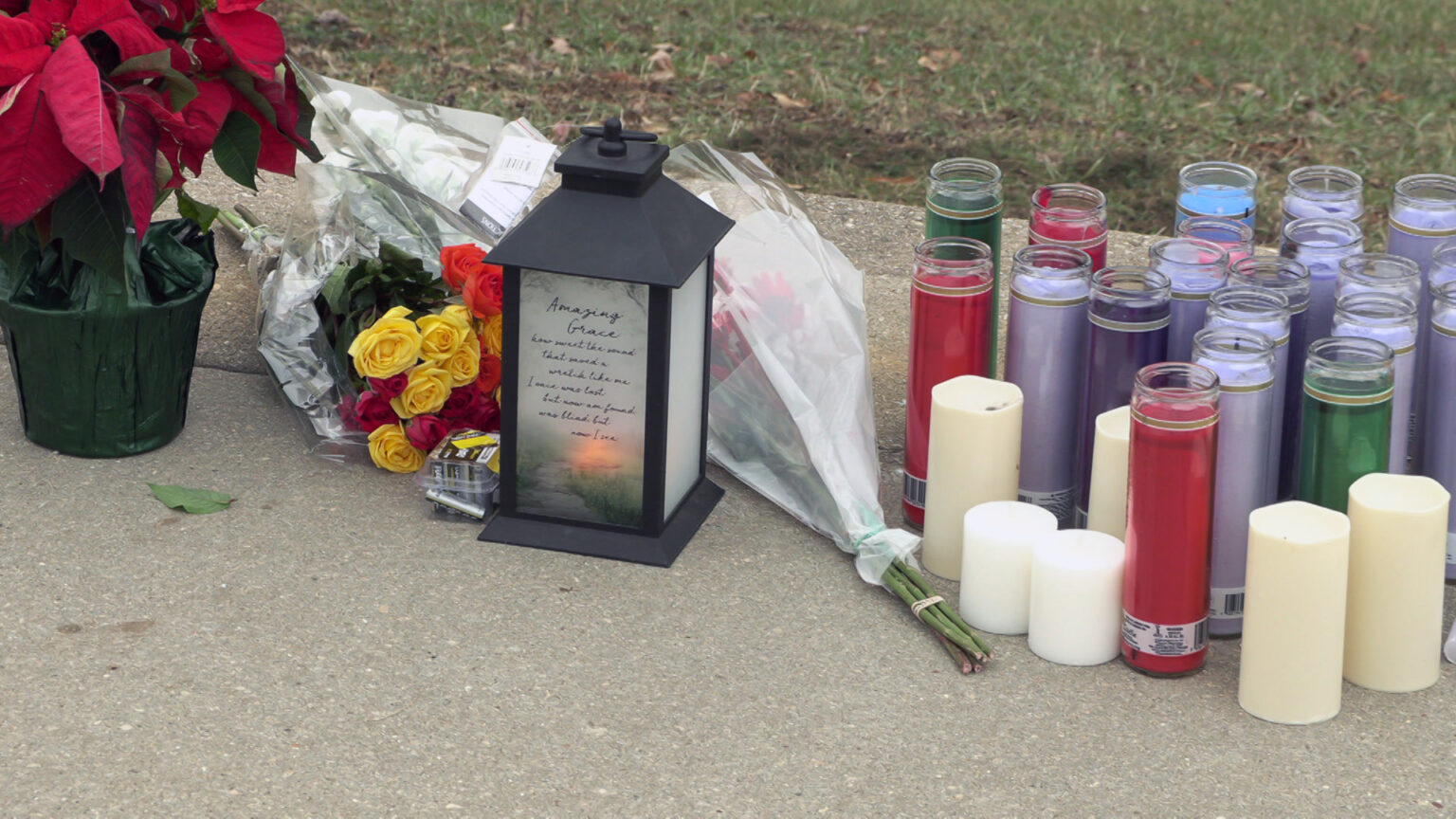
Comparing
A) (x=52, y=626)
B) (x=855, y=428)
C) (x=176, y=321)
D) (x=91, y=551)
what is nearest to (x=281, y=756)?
(x=52, y=626)

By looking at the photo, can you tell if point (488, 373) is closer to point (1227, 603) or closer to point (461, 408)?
point (461, 408)

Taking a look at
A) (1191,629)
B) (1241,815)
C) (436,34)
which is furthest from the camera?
(436,34)

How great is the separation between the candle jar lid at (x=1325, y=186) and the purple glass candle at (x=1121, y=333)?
17.3 inches

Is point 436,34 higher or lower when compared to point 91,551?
higher

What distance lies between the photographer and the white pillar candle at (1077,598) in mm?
2154

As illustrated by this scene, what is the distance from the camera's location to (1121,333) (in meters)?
2.28

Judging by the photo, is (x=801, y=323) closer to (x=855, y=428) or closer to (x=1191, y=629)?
(x=855, y=428)

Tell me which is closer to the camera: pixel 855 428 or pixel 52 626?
pixel 52 626

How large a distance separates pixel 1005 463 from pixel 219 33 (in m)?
1.30

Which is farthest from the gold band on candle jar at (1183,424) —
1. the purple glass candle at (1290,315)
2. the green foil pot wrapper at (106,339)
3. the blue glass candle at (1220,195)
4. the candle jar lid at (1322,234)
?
the green foil pot wrapper at (106,339)

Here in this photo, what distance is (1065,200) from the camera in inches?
105

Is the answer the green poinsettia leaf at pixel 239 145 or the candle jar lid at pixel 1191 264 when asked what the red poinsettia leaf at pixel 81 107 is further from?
the candle jar lid at pixel 1191 264

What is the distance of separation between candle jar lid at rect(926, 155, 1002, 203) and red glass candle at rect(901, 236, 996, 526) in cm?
14

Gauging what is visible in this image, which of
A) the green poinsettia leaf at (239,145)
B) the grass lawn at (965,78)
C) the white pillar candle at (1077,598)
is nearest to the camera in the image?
the white pillar candle at (1077,598)
